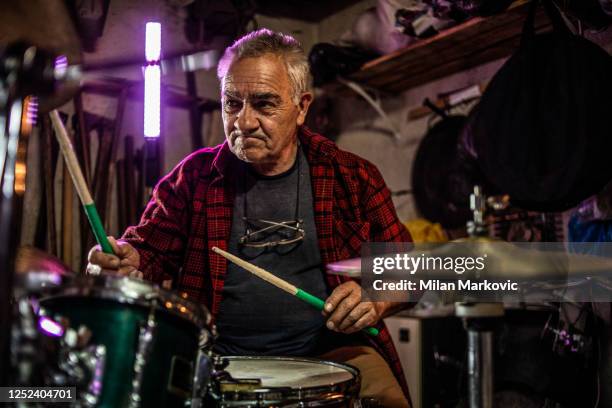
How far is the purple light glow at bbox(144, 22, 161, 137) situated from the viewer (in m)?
3.26

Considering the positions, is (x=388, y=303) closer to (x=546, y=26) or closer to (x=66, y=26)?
(x=66, y=26)

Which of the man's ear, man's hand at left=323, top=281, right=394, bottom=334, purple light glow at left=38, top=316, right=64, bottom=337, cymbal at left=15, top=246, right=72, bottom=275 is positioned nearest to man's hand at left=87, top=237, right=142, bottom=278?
cymbal at left=15, top=246, right=72, bottom=275

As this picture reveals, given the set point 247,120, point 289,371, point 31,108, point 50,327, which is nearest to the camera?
point 31,108

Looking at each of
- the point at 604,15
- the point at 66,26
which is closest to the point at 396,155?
the point at 604,15

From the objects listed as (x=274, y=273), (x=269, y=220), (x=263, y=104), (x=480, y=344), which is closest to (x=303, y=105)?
(x=263, y=104)

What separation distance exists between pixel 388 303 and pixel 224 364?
0.82 meters

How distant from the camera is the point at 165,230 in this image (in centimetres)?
234

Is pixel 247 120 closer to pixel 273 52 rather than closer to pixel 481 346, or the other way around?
pixel 273 52

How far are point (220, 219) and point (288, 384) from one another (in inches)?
36.4

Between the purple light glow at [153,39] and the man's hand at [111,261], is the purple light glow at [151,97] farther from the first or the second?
the man's hand at [111,261]

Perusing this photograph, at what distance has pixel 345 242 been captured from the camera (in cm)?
233

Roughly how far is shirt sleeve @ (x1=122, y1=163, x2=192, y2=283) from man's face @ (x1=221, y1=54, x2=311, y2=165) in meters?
0.33

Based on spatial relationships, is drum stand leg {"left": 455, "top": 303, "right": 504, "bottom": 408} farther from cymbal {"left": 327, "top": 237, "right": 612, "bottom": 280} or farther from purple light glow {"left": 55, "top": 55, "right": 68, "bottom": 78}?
purple light glow {"left": 55, "top": 55, "right": 68, "bottom": 78}

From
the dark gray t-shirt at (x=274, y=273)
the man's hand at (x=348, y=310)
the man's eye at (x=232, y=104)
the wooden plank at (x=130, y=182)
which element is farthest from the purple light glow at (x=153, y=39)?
the man's hand at (x=348, y=310)
